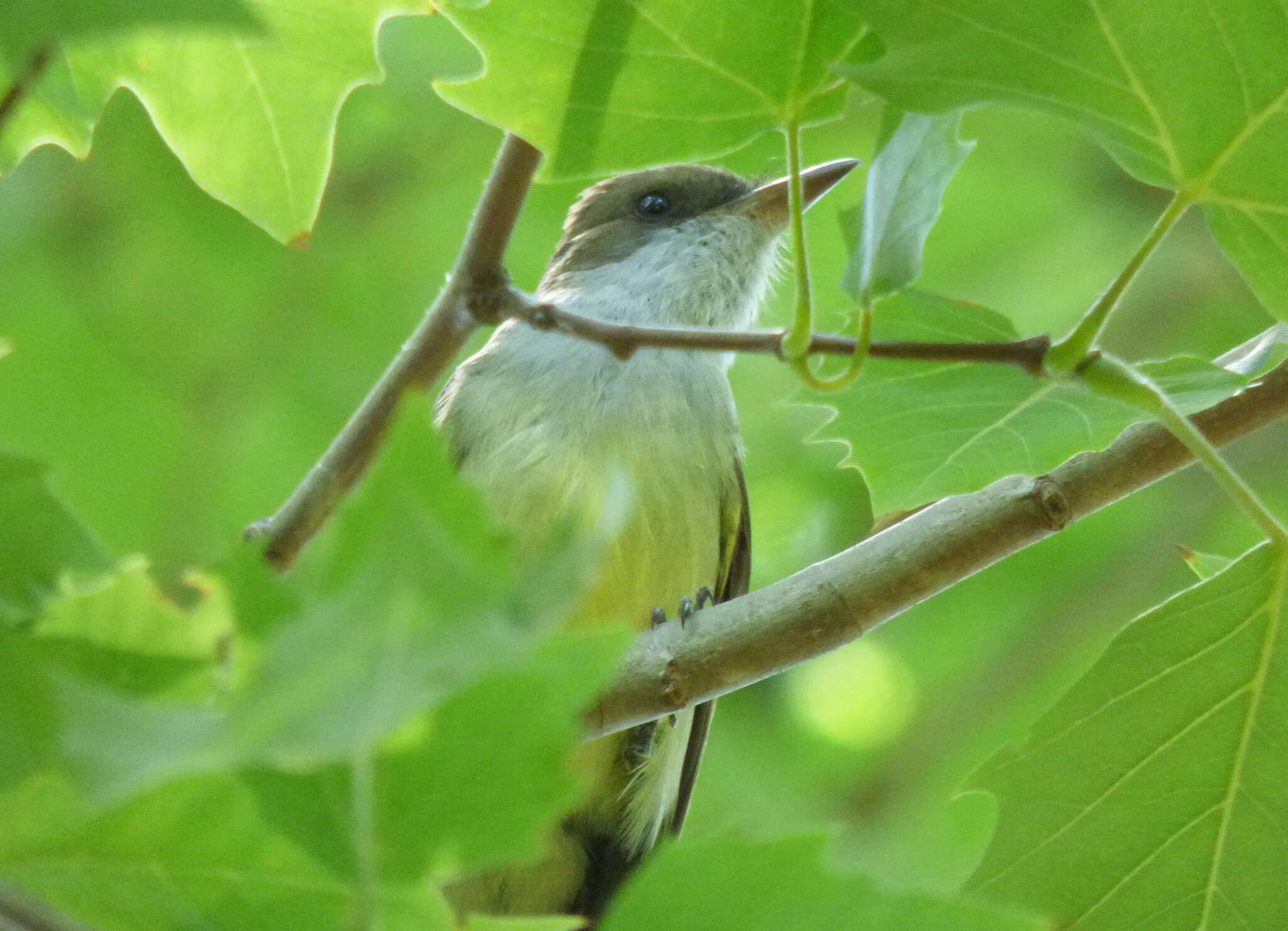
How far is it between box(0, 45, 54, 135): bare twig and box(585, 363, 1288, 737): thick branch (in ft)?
5.19

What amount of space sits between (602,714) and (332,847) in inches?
66.6

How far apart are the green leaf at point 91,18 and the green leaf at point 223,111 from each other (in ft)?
3.07

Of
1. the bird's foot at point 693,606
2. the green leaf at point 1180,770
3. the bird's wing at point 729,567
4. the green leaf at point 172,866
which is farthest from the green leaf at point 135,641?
the bird's wing at point 729,567

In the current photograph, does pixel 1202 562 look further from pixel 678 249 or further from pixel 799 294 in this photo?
pixel 678 249

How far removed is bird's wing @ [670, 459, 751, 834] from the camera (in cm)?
450

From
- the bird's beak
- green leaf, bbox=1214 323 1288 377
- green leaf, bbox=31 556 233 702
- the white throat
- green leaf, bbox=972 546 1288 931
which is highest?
green leaf, bbox=31 556 233 702

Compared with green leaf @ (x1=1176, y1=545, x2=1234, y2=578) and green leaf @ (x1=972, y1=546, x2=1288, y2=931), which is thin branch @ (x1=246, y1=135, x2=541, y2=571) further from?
green leaf @ (x1=1176, y1=545, x2=1234, y2=578)

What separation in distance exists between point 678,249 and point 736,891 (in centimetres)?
408

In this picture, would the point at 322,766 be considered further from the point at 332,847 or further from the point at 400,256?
the point at 400,256

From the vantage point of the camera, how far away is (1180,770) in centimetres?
251

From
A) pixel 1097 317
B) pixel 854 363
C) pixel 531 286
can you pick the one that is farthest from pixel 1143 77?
pixel 531 286

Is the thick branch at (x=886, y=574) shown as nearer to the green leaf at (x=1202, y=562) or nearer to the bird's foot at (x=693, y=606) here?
the green leaf at (x=1202, y=562)

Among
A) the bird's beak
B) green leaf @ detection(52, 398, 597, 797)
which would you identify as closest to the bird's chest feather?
the bird's beak

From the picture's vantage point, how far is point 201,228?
22.5 feet
